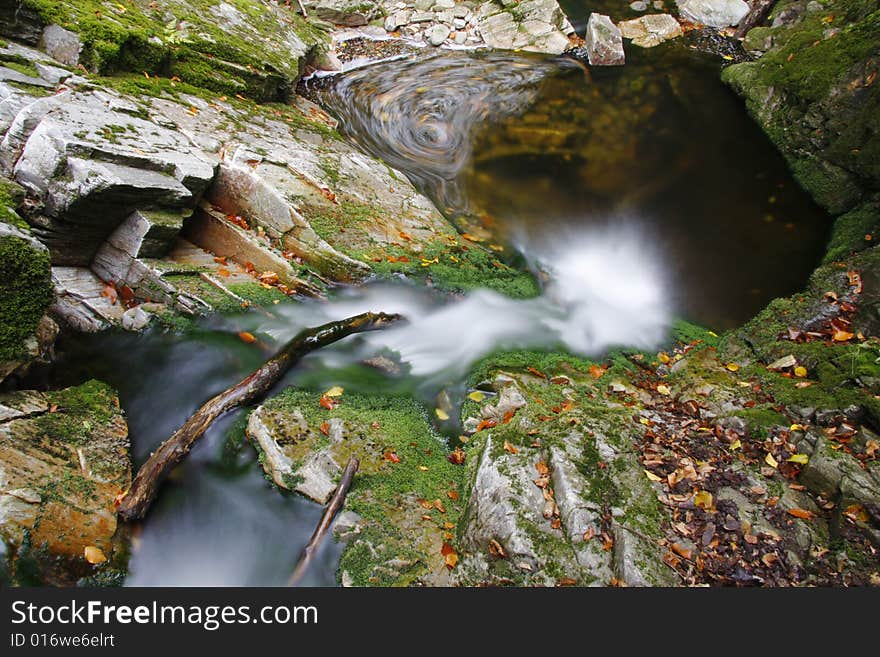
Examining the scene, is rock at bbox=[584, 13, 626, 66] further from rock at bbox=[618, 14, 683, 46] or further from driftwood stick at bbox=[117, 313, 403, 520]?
driftwood stick at bbox=[117, 313, 403, 520]

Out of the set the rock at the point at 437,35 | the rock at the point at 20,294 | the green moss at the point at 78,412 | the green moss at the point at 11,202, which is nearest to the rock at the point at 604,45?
the rock at the point at 437,35

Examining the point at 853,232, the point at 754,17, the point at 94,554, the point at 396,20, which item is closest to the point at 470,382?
the point at 94,554

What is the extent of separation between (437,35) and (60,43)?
10.1 m

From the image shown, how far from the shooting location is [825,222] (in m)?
9.12

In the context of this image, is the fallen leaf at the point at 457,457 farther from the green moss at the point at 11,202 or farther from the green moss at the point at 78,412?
the green moss at the point at 11,202

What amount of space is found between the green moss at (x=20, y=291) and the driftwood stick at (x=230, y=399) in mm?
1558

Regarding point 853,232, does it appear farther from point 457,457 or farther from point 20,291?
point 20,291

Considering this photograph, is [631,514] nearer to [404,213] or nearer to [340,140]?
[404,213]

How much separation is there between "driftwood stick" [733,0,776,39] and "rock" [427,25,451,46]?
845 cm

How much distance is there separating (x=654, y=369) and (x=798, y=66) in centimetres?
888

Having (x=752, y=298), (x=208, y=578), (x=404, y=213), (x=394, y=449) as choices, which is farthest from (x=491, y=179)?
(x=208, y=578)

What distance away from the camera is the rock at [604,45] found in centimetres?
1412

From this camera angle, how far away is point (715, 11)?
1534 centimetres

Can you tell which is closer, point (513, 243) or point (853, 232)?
point (853, 232)
